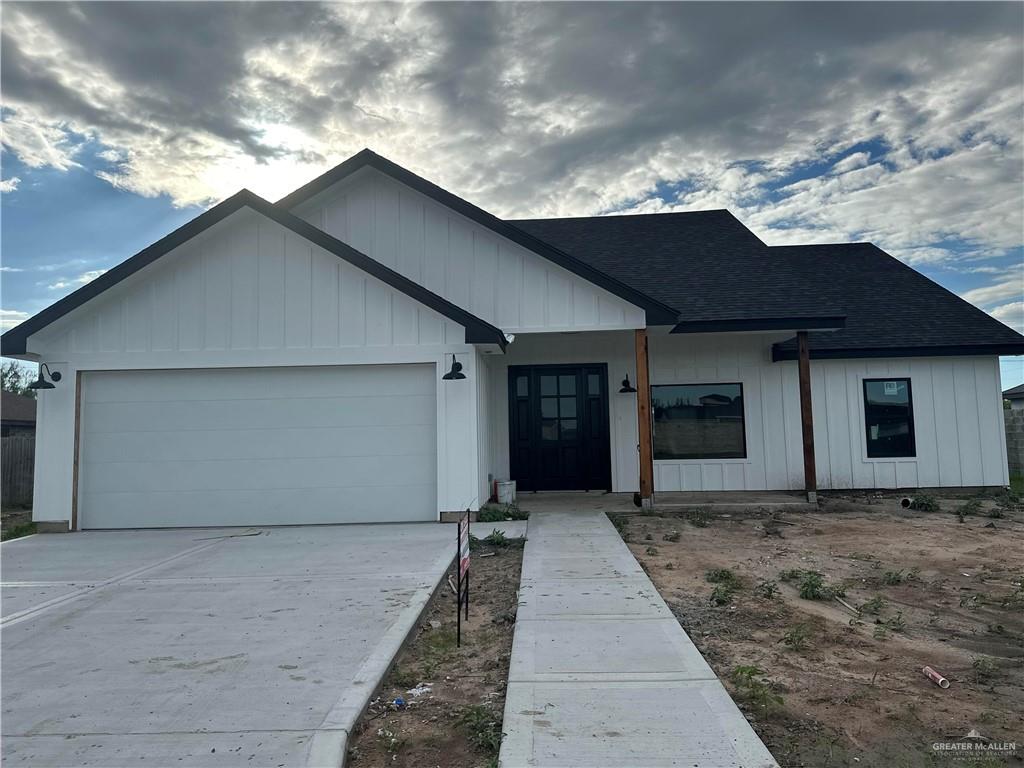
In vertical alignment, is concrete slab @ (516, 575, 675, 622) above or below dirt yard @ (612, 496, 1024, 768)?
above

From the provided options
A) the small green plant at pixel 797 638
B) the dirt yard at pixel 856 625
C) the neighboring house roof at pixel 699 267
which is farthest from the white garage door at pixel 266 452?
the small green plant at pixel 797 638

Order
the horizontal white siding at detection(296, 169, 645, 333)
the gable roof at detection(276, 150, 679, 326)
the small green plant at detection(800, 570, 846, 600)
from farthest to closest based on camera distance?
the horizontal white siding at detection(296, 169, 645, 333) → the gable roof at detection(276, 150, 679, 326) → the small green plant at detection(800, 570, 846, 600)

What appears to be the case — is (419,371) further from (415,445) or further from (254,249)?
(254,249)

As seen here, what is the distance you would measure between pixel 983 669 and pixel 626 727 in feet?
8.02

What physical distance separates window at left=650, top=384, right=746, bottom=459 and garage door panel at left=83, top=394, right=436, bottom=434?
5133 millimetres

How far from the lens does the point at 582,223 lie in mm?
14773

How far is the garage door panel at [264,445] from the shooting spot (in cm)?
922

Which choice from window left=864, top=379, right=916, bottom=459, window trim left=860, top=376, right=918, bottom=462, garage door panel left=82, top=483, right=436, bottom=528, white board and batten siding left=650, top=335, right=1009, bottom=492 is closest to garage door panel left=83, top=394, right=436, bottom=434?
garage door panel left=82, top=483, right=436, bottom=528

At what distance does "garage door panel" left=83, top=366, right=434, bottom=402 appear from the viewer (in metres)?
9.29

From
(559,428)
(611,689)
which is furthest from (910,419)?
(611,689)

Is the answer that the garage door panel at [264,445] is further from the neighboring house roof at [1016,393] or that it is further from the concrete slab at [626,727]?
the neighboring house roof at [1016,393]

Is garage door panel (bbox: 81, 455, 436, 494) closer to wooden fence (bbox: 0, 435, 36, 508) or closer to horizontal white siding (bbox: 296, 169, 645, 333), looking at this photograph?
horizontal white siding (bbox: 296, 169, 645, 333)

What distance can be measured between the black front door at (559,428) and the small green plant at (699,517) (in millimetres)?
2532

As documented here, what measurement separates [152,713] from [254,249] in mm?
7215
